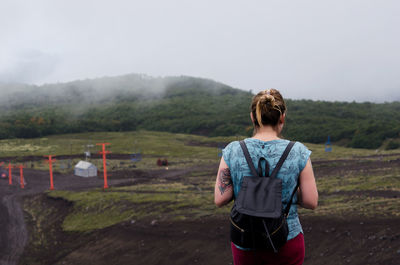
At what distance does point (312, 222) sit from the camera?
14.0 m

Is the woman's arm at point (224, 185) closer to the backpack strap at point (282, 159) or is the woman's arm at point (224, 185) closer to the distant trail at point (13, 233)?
the backpack strap at point (282, 159)

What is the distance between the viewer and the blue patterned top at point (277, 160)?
3307mm

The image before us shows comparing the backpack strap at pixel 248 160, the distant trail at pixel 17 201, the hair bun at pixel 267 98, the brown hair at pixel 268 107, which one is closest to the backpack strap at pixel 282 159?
the backpack strap at pixel 248 160

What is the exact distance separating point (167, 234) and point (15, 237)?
27.8 feet

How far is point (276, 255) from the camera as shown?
334 cm

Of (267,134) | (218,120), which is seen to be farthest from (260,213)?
(218,120)

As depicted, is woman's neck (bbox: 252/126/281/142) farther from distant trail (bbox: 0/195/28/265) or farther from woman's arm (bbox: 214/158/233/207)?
distant trail (bbox: 0/195/28/265)

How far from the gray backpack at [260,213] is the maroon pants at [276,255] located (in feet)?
0.33

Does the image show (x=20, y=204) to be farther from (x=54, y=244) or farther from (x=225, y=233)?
(x=225, y=233)

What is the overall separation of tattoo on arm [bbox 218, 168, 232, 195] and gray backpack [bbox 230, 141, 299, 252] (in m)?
0.26

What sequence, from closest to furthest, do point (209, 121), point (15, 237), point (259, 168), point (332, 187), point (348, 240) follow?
1. point (259, 168)
2. point (348, 240)
3. point (15, 237)
4. point (332, 187)
5. point (209, 121)

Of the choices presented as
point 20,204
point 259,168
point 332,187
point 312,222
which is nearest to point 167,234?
point 312,222

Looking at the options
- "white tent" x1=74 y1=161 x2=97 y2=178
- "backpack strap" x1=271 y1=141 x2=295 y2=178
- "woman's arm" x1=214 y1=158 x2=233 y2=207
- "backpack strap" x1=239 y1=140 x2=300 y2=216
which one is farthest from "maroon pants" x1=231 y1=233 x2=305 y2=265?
"white tent" x1=74 y1=161 x2=97 y2=178

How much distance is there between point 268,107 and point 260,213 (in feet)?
2.98
